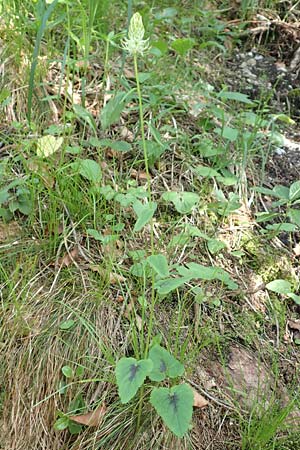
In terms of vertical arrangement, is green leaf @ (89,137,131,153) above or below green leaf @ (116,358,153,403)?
above

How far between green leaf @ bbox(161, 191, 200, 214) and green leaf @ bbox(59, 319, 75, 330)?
19.7 inches

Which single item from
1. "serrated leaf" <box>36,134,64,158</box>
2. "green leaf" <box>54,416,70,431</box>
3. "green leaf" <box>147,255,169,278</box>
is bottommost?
"green leaf" <box>54,416,70,431</box>

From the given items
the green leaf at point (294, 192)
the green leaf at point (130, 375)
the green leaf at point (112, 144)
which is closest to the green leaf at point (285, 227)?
the green leaf at point (294, 192)

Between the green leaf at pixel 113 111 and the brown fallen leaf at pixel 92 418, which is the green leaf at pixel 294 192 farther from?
the brown fallen leaf at pixel 92 418

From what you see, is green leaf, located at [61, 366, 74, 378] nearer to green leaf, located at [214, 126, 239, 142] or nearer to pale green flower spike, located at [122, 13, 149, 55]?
pale green flower spike, located at [122, 13, 149, 55]

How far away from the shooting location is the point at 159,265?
3.75ft

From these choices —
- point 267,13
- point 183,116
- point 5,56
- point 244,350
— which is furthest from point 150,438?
point 267,13

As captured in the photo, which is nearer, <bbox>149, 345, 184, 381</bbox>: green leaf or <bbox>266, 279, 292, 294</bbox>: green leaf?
<bbox>149, 345, 184, 381</bbox>: green leaf

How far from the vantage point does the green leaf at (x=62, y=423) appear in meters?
1.29

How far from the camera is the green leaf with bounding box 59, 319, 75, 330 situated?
1415 millimetres

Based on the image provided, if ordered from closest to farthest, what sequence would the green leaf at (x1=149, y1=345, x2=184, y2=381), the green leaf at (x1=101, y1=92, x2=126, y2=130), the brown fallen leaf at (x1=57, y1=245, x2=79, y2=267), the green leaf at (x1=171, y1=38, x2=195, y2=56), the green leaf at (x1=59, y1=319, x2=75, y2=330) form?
the green leaf at (x1=149, y1=345, x2=184, y2=381) → the green leaf at (x1=59, y1=319, x2=75, y2=330) → the brown fallen leaf at (x1=57, y1=245, x2=79, y2=267) → the green leaf at (x1=101, y1=92, x2=126, y2=130) → the green leaf at (x1=171, y1=38, x2=195, y2=56)

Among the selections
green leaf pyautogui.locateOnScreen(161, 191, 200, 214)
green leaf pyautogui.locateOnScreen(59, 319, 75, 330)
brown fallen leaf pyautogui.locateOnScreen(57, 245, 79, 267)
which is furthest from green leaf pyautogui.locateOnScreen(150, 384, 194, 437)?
green leaf pyautogui.locateOnScreen(161, 191, 200, 214)

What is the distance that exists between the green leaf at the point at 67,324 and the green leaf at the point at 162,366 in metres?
0.31

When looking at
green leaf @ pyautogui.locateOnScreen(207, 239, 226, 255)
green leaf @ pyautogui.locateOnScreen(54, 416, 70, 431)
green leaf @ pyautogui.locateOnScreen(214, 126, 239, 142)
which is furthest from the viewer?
green leaf @ pyautogui.locateOnScreen(214, 126, 239, 142)
